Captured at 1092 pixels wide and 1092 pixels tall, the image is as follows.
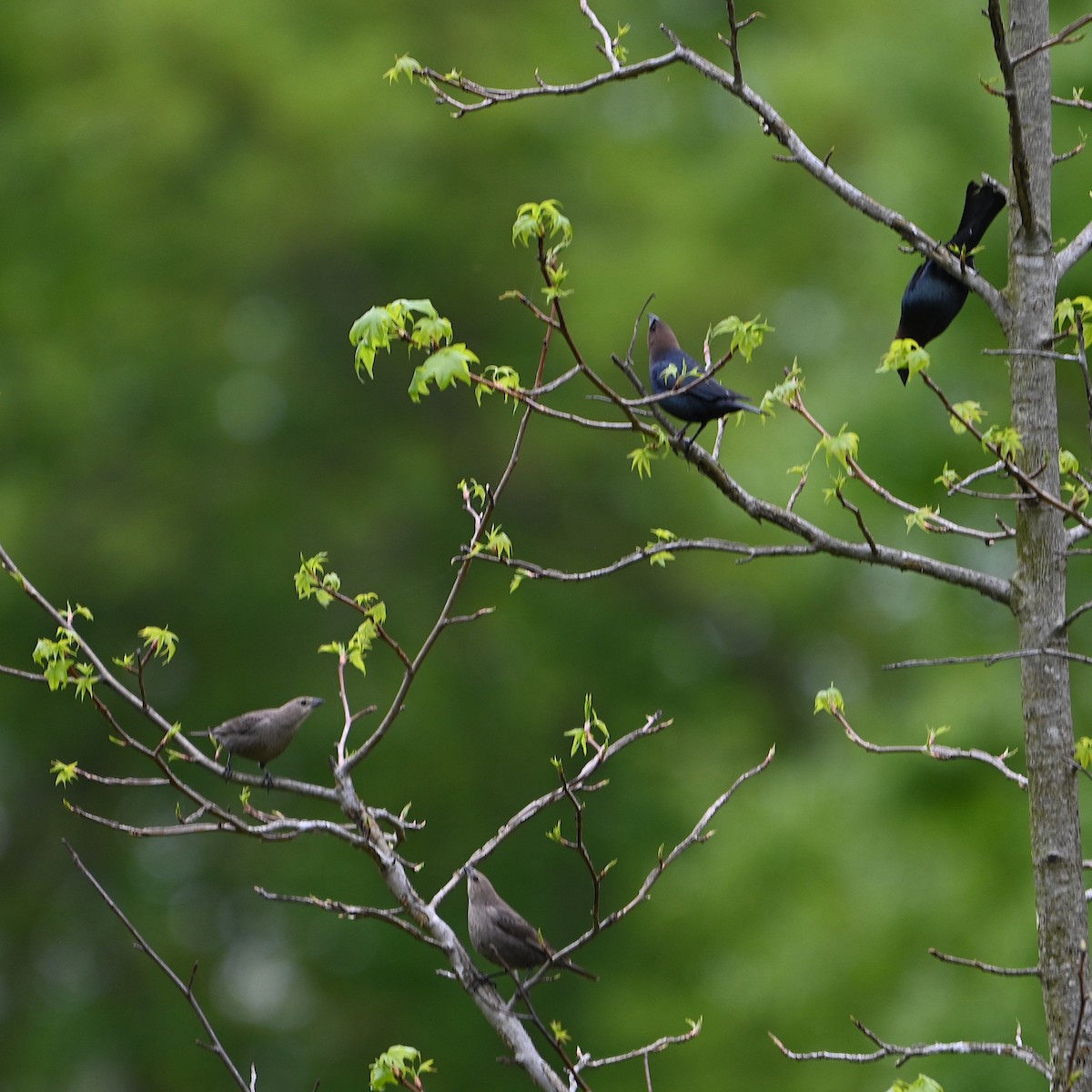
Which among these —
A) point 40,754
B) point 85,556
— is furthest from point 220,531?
point 40,754

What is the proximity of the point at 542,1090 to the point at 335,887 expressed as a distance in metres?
10.7

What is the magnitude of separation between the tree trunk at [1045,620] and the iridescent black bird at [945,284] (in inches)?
12.6

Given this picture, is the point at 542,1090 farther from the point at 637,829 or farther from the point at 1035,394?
the point at 637,829

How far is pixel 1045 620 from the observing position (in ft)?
11.7

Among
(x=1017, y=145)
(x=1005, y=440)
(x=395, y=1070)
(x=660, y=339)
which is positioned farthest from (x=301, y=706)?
(x=1017, y=145)

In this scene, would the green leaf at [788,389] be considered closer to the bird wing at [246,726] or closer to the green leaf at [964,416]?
the green leaf at [964,416]

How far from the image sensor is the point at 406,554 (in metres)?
14.7

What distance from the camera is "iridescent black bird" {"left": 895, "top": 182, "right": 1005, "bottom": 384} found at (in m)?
4.06

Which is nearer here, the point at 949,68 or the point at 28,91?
the point at 949,68

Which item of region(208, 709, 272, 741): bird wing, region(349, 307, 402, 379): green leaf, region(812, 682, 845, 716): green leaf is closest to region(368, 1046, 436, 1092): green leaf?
region(812, 682, 845, 716): green leaf

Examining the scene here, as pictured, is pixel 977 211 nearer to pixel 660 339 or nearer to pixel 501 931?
pixel 660 339

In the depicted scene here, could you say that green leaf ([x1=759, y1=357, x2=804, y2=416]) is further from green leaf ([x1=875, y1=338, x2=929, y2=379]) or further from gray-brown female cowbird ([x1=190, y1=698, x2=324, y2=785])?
gray-brown female cowbird ([x1=190, y1=698, x2=324, y2=785])

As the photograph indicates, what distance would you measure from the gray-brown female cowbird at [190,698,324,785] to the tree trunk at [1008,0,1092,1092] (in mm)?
2511

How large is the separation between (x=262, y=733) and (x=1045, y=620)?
2679 mm
